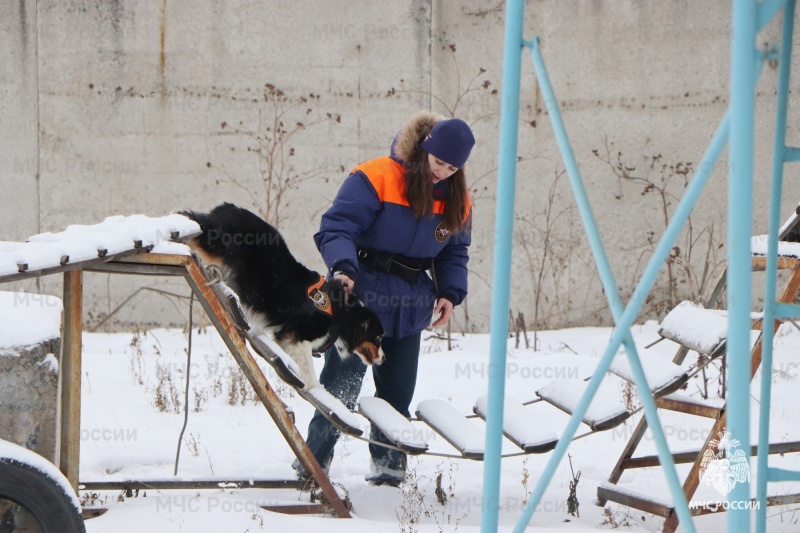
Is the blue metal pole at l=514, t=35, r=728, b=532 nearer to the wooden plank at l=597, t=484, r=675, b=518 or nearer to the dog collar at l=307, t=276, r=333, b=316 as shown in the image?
the wooden plank at l=597, t=484, r=675, b=518

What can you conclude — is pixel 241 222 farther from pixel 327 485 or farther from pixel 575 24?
pixel 575 24

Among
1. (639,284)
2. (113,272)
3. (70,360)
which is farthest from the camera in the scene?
(113,272)

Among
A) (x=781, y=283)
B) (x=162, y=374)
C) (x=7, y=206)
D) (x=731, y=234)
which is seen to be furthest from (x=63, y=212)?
(x=731, y=234)

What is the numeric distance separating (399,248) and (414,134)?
1.61ft

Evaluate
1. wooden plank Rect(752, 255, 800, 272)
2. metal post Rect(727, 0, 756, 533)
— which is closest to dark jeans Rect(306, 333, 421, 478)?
wooden plank Rect(752, 255, 800, 272)

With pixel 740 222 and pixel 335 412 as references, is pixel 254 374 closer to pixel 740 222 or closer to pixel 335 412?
pixel 335 412

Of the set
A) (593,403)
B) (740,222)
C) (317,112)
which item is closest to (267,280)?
(593,403)

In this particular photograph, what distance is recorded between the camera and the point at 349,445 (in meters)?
4.30

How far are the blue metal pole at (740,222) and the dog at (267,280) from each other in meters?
2.79

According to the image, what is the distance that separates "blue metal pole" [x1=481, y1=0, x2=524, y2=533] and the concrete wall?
5469 millimetres

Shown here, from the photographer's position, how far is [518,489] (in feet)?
11.8

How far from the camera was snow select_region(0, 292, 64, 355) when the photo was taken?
6.52 ft

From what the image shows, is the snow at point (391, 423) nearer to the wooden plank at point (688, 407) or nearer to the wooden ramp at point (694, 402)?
the wooden ramp at point (694, 402)

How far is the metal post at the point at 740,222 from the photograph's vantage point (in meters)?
1.16
